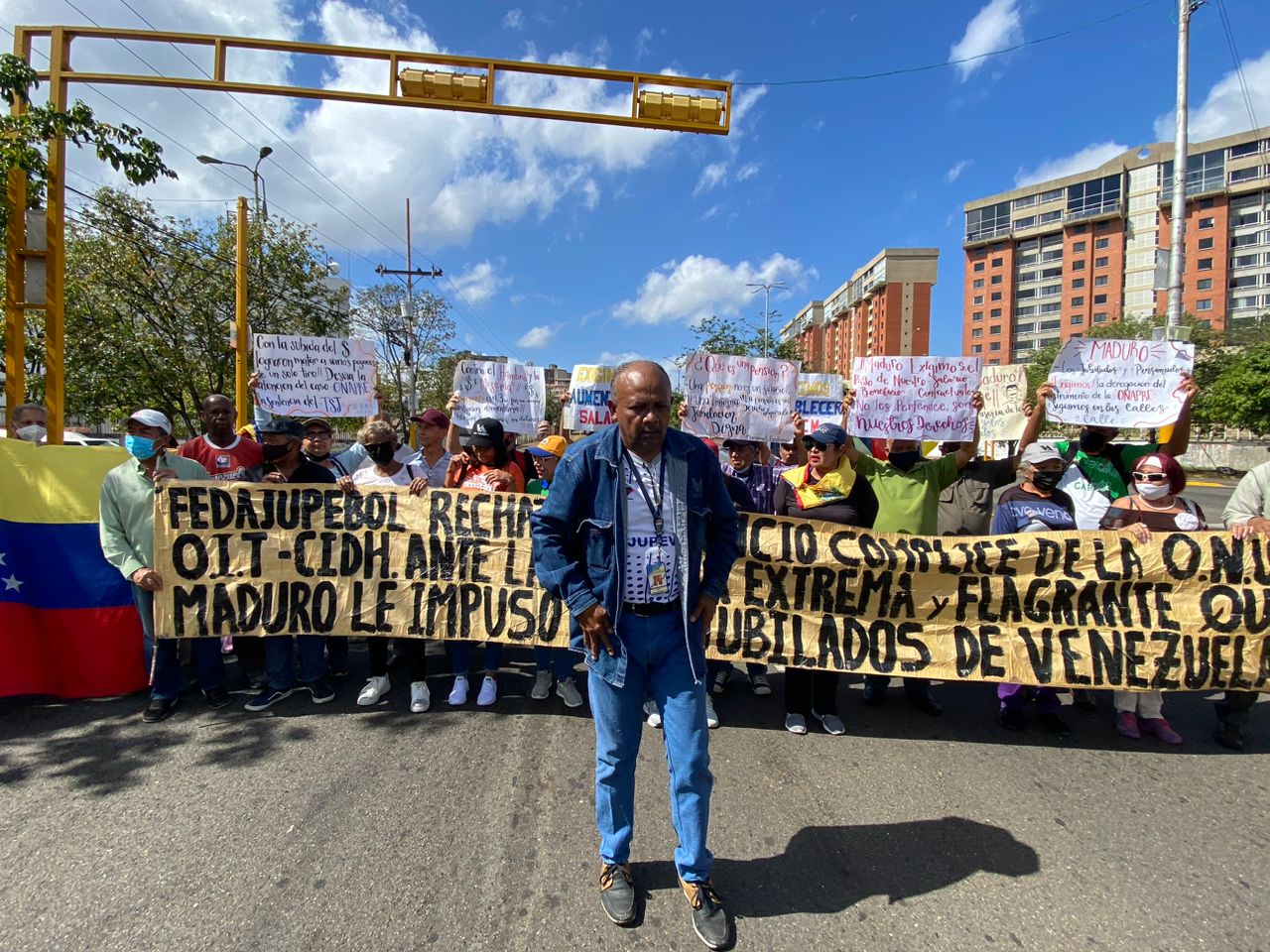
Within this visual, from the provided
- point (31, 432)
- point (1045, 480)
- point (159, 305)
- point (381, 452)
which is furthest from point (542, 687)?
point (159, 305)

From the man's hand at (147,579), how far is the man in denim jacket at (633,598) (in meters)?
3.06

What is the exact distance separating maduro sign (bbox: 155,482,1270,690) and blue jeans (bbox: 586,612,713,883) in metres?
1.68

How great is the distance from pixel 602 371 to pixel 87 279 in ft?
37.3

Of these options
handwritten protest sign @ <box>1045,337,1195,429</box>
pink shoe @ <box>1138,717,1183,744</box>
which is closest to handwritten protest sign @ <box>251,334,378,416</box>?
handwritten protest sign @ <box>1045,337,1195,429</box>

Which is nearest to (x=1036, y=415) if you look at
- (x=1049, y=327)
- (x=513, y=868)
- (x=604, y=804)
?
(x=604, y=804)

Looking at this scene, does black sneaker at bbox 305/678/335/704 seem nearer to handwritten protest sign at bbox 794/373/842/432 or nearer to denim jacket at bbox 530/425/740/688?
denim jacket at bbox 530/425/740/688

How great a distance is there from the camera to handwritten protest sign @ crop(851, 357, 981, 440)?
190 inches

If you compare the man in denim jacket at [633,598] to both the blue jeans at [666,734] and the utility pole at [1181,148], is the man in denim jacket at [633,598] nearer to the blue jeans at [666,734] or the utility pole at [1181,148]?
the blue jeans at [666,734]

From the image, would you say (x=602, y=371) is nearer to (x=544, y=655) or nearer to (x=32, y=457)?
(x=544, y=655)

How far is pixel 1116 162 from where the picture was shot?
93000 millimetres

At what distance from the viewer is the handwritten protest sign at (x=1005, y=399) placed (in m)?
7.54

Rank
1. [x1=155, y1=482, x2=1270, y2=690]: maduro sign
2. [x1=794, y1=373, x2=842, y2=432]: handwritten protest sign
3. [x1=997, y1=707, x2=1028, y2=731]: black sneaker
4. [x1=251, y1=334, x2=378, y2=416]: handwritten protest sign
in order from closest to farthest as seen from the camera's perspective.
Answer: [x1=155, y1=482, x2=1270, y2=690]: maduro sign → [x1=997, y1=707, x2=1028, y2=731]: black sneaker → [x1=251, y1=334, x2=378, y2=416]: handwritten protest sign → [x1=794, y1=373, x2=842, y2=432]: handwritten protest sign

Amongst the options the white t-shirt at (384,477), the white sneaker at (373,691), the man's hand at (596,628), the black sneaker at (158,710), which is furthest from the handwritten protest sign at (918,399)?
the black sneaker at (158,710)

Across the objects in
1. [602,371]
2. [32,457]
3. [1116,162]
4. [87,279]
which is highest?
[1116,162]
